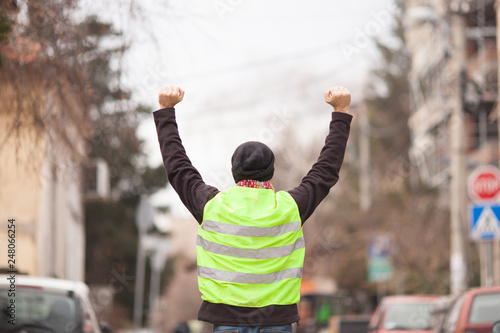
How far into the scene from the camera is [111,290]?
25734 mm

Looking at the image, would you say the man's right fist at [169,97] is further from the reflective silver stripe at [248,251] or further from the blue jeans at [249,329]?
the blue jeans at [249,329]

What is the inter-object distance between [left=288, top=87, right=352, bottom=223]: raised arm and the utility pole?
15.6 meters

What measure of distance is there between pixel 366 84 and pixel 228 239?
182 ft

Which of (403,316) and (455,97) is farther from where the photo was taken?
(455,97)

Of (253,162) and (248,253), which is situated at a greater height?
(253,162)

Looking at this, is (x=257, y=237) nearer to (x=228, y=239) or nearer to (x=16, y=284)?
(x=228, y=239)

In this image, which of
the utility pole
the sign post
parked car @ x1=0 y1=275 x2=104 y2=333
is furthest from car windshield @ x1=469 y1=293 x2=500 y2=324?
the utility pole

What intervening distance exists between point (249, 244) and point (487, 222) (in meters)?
13.1

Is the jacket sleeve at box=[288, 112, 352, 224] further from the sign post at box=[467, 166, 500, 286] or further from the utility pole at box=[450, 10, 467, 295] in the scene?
the utility pole at box=[450, 10, 467, 295]

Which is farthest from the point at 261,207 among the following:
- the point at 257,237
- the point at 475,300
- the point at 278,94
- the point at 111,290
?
the point at 278,94

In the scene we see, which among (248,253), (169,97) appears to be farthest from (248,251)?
(169,97)

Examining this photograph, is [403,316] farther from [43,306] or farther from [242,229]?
[242,229]

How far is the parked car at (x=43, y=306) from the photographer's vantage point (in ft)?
31.6

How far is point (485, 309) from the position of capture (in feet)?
37.8
